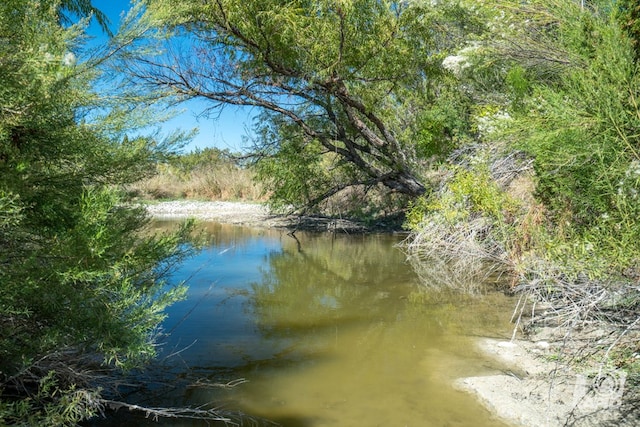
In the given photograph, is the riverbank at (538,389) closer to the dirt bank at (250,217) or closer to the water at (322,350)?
the water at (322,350)

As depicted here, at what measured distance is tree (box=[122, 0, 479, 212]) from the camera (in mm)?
10273

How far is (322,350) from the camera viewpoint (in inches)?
211

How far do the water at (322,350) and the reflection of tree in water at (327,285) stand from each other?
0.09 ft

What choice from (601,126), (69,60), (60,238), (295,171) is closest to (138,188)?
(69,60)

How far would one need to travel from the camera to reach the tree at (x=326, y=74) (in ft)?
33.7

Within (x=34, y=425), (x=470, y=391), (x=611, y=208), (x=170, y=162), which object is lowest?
(x=470, y=391)

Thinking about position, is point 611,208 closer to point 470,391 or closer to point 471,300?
point 470,391

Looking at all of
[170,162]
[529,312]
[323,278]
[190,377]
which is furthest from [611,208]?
[323,278]

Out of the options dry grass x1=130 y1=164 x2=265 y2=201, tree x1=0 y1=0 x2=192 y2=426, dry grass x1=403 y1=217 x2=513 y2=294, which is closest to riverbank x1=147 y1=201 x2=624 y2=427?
tree x1=0 y1=0 x2=192 y2=426

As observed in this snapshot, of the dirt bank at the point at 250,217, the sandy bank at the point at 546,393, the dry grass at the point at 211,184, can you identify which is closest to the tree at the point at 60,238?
the sandy bank at the point at 546,393

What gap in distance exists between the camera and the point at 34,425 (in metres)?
2.76

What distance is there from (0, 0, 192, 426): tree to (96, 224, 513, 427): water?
0.87m

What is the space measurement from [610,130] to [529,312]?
3740 millimetres

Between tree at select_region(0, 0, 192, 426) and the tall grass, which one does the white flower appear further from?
the tall grass
